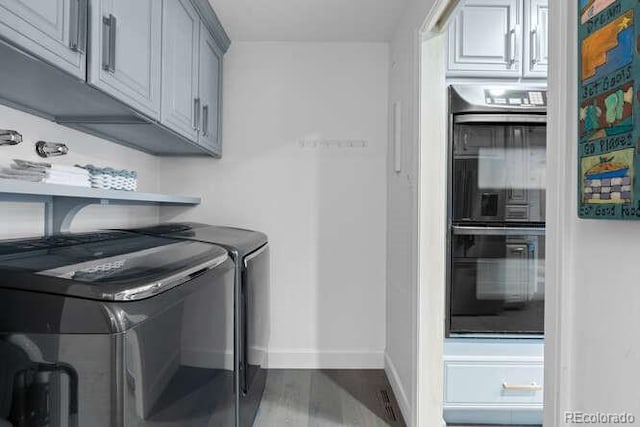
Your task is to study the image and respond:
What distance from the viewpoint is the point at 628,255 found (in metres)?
0.63

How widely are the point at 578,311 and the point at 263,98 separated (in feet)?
7.66

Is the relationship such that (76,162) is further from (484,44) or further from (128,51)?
(484,44)

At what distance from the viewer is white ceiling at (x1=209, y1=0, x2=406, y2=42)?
7.08ft

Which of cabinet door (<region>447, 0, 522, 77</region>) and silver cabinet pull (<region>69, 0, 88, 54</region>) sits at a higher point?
cabinet door (<region>447, 0, 522, 77</region>)

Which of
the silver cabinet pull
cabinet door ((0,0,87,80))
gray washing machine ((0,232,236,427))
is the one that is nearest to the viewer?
gray washing machine ((0,232,236,427))

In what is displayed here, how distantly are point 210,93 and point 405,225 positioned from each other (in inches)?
53.9

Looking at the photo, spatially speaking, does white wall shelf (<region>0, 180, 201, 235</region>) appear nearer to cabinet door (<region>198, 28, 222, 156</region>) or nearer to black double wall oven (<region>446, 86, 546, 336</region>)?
cabinet door (<region>198, 28, 222, 156</region>)

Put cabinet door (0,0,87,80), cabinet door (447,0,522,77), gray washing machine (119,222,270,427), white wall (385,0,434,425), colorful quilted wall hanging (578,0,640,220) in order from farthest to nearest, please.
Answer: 1. cabinet door (447,0,522,77)
2. white wall (385,0,434,425)
3. gray washing machine (119,222,270,427)
4. cabinet door (0,0,87,80)
5. colorful quilted wall hanging (578,0,640,220)

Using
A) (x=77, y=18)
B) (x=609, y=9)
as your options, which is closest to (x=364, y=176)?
(x=77, y=18)

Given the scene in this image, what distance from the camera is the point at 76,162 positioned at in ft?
5.73

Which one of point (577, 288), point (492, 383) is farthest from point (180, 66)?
point (492, 383)

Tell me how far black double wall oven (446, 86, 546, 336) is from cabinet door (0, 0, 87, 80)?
1.55 m

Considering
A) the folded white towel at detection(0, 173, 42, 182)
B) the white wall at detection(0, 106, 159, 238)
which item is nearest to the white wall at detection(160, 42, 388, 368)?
the white wall at detection(0, 106, 159, 238)

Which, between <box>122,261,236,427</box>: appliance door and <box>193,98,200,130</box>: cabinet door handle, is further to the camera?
<box>193,98,200,130</box>: cabinet door handle
